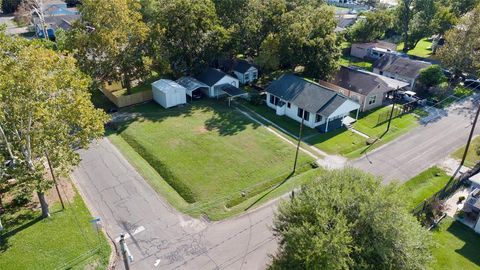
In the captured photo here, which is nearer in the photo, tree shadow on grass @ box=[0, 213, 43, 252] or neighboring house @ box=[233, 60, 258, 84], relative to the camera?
tree shadow on grass @ box=[0, 213, 43, 252]

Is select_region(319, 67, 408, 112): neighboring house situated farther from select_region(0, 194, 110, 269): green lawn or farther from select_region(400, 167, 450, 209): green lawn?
select_region(0, 194, 110, 269): green lawn

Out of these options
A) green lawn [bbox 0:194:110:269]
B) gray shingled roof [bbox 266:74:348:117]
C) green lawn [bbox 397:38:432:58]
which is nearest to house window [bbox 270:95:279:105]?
gray shingled roof [bbox 266:74:348:117]

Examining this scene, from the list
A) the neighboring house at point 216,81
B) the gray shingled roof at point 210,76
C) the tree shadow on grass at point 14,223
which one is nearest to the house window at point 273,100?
the neighboring house at point 216,81

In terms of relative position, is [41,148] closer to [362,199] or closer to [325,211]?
[325,211]

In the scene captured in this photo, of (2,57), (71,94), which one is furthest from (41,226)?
(2,57)

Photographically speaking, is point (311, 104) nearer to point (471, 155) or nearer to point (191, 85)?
point (191, 85)
